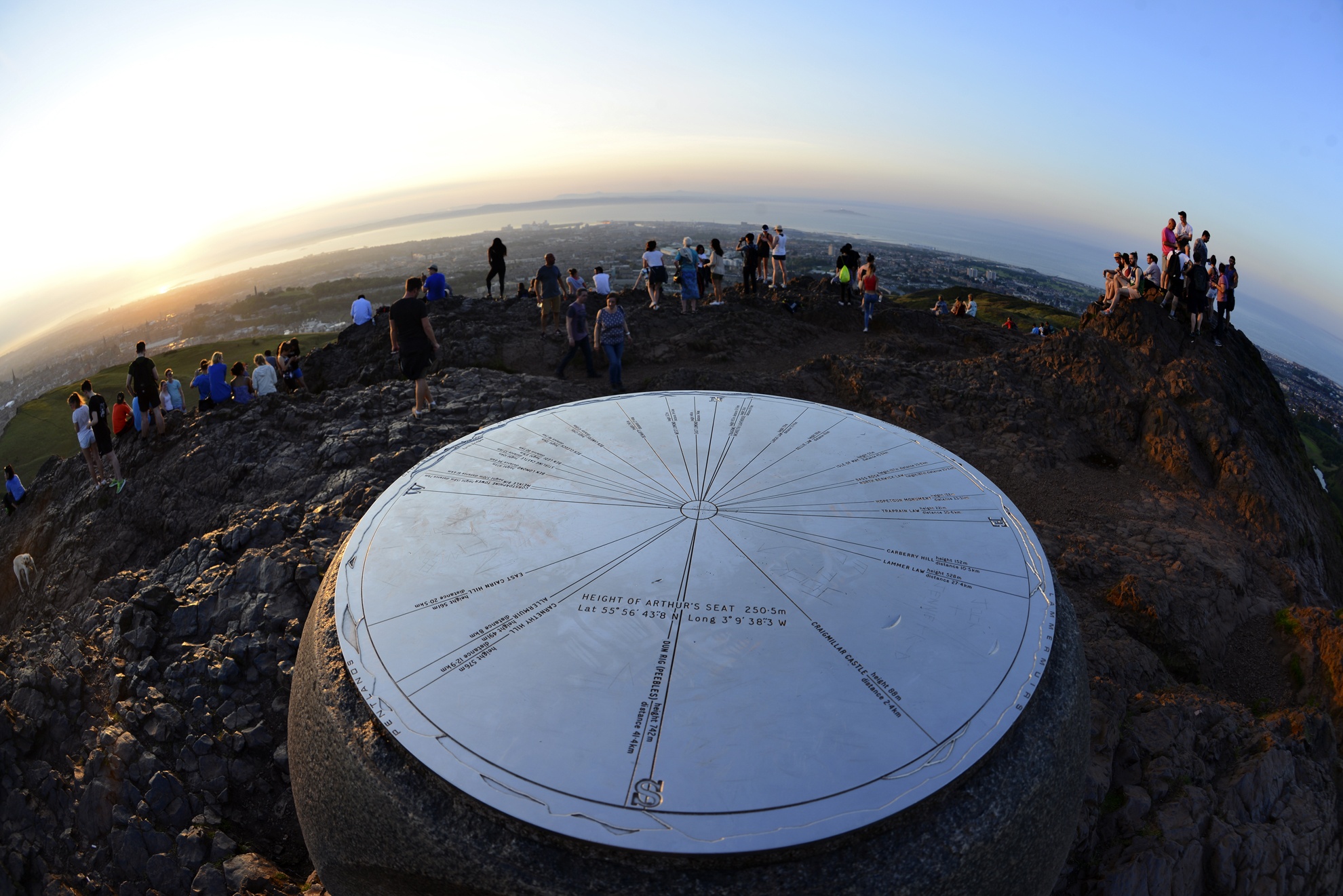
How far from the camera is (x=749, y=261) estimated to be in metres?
21.6

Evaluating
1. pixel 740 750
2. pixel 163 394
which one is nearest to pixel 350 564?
pixel 740 750

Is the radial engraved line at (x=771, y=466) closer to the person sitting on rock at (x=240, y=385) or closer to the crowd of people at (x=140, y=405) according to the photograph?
the crowd of people at (x=140, y=405)

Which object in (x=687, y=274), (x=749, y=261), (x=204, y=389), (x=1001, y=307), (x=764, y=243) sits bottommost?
(x=1001, y=307)

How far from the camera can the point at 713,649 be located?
447 centimetres

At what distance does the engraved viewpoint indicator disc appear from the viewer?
3.69 m

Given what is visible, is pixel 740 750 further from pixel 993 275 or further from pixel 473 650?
pixel 993 275

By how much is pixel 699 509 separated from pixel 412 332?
6379 mm

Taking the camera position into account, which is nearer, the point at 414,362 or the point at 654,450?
the point at 654,450

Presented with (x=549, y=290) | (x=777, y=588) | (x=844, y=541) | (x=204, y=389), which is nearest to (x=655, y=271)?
(x=549, y=290)

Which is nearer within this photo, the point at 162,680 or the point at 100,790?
the point at 100,790

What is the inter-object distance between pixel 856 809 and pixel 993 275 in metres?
97.0

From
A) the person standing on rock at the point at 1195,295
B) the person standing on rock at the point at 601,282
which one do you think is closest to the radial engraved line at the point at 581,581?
the person standing on rock at the point at 601,282

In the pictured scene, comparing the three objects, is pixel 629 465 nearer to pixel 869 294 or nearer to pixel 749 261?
pixel 869 294

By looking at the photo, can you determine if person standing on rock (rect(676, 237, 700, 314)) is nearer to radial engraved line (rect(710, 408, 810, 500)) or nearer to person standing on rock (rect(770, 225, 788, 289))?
person standing on rock (rect(770, 225, 788, 289))
